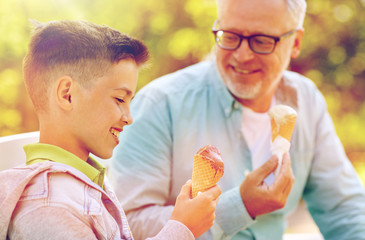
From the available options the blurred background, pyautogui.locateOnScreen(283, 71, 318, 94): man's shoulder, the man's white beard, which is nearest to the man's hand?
the man's white beard

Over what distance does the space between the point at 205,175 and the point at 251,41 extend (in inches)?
42.0

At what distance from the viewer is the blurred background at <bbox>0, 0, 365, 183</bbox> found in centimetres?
411

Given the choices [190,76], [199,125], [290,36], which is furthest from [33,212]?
[290,36]

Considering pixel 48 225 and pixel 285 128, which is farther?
pixel 285 128

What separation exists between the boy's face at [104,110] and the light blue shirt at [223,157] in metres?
0.75

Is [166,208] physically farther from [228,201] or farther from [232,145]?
[232,145]

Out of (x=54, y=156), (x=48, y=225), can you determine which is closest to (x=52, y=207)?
(x=48, y=225)

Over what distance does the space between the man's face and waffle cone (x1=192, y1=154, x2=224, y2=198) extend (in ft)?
3.22

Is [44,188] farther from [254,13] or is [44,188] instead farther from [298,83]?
[298,83]

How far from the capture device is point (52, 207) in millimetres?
985

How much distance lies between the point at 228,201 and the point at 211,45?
4.00 meters

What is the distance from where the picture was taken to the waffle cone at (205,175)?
1.22 m

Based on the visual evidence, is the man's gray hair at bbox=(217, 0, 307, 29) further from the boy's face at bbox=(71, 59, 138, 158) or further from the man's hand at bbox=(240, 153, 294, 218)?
the boy's face at bbox=(71, 59, 138, 158)

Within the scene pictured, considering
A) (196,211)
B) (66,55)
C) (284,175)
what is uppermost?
(66,55)
